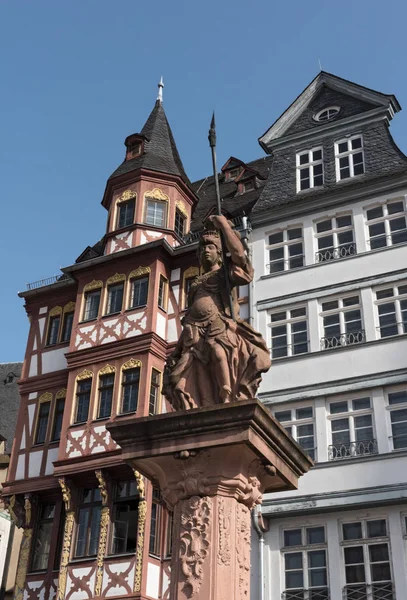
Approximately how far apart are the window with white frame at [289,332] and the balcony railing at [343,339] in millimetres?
563

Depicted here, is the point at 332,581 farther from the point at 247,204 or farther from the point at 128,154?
the point at 128,154

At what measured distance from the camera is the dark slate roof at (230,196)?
26250 millimetres

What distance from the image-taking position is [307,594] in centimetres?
1838

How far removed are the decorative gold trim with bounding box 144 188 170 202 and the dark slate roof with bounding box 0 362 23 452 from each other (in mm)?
12335

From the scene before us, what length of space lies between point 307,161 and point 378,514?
37.2 feet

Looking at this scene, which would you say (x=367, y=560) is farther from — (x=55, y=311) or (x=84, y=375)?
(x=55, y=311)

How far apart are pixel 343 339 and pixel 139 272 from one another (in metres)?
6.63

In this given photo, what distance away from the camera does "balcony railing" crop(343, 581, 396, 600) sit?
1752cm

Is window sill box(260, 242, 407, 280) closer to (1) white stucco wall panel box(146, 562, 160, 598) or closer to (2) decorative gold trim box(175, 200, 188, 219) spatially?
(2) decorative gold trim box(175, 200, 188, 219)

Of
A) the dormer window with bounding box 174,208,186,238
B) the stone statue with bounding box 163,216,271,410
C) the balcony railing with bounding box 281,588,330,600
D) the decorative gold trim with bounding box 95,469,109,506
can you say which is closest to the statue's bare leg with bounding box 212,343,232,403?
the stone statue with bounding box 163,216,271,410

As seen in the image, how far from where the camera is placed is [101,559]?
65.6ft

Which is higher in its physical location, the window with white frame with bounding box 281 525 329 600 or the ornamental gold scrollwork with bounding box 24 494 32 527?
the ornamental gold scrollwork with bounding box 24 494 32 527

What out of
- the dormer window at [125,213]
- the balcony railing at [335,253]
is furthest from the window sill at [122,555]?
the dormer window at [125,213]

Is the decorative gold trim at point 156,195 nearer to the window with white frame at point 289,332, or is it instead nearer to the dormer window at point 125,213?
the dormer window at point 125,213
